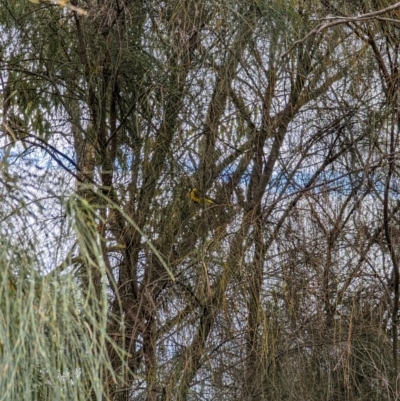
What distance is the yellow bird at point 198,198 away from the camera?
7.59 feet

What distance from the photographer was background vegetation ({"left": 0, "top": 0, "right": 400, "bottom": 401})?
7.08 feet

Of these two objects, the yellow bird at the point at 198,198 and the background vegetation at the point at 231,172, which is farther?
the yellow bird at the point at 198,198

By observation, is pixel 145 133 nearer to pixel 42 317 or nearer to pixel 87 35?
pixel 87 35

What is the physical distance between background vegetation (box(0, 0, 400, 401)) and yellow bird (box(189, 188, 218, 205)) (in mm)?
17

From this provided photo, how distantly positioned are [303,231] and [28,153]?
2.82ft

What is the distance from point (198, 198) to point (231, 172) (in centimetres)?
14

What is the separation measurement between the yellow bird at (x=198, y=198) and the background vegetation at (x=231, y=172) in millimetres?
17

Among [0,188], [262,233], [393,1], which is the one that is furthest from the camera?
[393,1]

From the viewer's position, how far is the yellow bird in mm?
2313

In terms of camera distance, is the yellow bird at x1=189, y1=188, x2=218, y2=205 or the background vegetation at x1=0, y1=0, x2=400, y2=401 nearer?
the background vegetation at x1=0, y1=0, x2=400, y2=401

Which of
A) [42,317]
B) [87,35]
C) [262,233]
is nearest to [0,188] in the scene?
[42,317]

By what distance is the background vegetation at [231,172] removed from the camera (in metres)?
2.16

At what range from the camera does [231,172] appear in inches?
94.2

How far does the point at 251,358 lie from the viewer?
2191 millimetres
